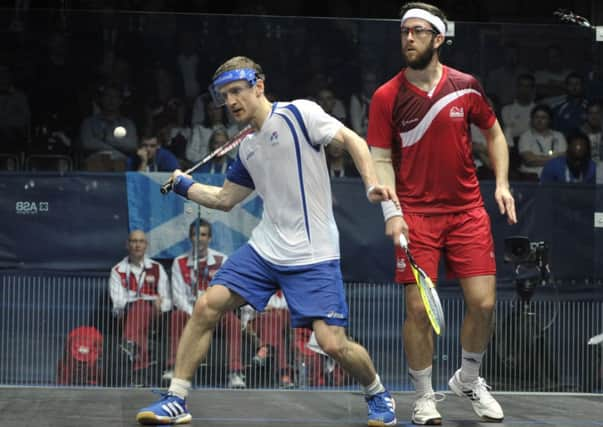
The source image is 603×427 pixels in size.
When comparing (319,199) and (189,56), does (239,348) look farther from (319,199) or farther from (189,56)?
(319,199)

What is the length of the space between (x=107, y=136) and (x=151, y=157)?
0.29 m

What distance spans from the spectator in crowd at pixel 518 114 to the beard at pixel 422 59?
2162 mm

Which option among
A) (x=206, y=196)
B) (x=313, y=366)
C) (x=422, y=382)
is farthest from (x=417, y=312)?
(x=313, y=366)

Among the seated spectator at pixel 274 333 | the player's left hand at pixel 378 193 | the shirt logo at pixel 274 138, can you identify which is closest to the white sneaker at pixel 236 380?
the seated spectator at pixel 274 333

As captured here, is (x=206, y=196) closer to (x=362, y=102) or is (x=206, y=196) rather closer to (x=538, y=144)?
(x=362, y=102)

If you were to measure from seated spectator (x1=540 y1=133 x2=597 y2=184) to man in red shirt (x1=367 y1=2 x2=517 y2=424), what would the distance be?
2.04m

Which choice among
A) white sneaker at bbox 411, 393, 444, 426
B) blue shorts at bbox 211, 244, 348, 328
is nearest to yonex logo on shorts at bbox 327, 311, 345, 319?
blue shorts at bbox 211, 244, 348, 328

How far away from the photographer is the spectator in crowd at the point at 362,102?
25.3ft

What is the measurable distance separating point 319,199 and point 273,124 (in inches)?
14.9

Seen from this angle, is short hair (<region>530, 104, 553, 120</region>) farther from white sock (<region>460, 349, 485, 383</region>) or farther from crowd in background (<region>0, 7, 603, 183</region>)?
white sock (<region>460, 349, 485, 383</region>)

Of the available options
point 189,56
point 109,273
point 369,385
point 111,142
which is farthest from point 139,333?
point 369,385

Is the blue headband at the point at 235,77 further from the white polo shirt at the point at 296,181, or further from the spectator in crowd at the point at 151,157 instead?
the spectator in crowd at the point at 151,157

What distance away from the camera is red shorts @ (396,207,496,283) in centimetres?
577

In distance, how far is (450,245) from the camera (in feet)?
19.2
